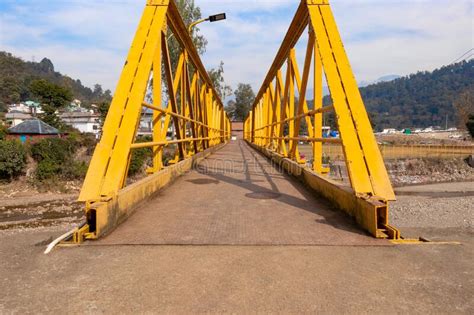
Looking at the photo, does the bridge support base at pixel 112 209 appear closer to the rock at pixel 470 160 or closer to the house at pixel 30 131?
the house at pixel 30 131

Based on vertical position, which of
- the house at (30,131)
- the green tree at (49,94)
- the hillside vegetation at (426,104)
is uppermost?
the hillside vegetation at (426,104)

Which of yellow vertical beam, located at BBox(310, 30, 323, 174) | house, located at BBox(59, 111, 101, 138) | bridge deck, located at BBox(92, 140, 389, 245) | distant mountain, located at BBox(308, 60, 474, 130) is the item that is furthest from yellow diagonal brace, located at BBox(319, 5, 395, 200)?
distant mountain, located at BBox(308, 60, 474, 130)

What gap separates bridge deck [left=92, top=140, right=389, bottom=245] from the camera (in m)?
2.93

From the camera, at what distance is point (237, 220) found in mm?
3584

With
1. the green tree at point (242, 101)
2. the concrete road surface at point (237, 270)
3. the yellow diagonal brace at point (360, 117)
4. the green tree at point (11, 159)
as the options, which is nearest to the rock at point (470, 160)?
the yellow diagonal brace at point (360, 117)

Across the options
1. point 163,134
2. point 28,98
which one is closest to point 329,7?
point 163,134

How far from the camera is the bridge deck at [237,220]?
2930mm

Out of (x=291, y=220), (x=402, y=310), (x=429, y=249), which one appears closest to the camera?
(x=402, y=310)

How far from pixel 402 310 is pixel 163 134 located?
4.64m

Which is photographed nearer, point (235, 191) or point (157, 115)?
point (235, 191)

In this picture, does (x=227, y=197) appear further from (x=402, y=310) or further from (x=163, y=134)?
(x=402, y=310)

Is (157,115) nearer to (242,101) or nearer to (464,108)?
(464,108)

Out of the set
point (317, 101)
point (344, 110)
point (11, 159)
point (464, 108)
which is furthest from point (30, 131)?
point (464, 108)

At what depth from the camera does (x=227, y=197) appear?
4816 mm
